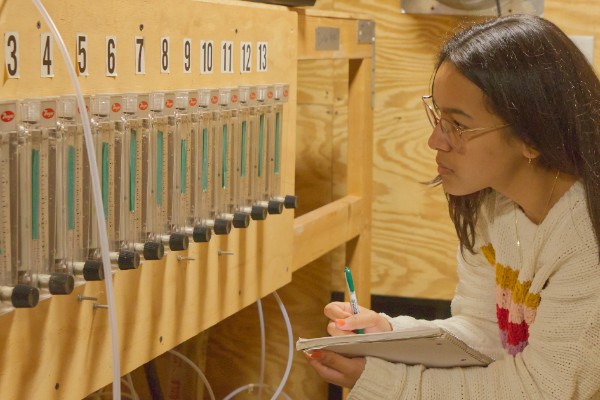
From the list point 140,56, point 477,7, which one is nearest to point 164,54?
point 140,56

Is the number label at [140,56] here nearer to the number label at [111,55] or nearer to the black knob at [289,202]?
the number label at [111,55]

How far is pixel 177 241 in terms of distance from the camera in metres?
1.40

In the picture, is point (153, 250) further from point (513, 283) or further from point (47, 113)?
point (513, 283)

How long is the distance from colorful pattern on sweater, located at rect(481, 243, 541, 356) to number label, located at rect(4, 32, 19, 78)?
962 mm

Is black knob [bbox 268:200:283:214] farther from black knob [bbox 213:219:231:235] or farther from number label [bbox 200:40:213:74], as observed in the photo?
number label [bbox 200:40:213:74]

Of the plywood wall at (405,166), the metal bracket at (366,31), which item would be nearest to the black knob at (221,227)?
the metal bracket at (366,31)

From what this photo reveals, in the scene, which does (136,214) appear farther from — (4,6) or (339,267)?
(339,267)

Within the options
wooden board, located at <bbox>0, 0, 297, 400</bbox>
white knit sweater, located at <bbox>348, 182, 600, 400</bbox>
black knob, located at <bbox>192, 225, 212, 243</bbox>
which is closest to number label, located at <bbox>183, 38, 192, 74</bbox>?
wooden board, located at <bbox>0, 0, 297, 400</bbox>

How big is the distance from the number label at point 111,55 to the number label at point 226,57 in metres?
0.33

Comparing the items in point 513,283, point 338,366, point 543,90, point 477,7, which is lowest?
point 338,366

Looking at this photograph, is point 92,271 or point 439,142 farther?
point 439,142

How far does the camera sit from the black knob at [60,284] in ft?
3.64

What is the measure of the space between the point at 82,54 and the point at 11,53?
15cm

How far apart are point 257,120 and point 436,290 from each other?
1235 mm
